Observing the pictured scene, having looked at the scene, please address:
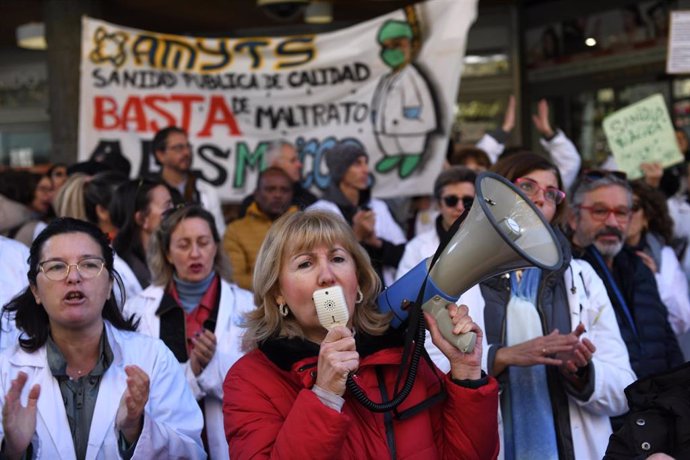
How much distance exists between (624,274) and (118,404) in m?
2.37

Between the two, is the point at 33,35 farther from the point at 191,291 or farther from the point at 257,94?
the point at 191,291

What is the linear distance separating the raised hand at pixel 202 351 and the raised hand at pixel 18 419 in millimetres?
1161

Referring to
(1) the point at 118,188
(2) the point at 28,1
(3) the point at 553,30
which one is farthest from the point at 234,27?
(1) the point at 118,188

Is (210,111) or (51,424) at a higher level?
(210,111)

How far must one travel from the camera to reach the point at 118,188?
5383mm

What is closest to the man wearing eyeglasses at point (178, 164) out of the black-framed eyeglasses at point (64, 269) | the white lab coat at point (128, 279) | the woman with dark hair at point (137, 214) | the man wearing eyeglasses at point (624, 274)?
the woman with dark hair at point (137, 214)

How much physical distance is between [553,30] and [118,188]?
21.2 feet

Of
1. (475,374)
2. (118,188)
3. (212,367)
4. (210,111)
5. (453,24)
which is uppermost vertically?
(453,24)

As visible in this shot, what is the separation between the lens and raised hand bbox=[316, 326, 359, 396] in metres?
2.56

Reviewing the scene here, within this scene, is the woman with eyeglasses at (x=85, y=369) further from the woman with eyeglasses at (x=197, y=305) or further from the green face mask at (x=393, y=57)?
the green face mask at (x=393, y=57)

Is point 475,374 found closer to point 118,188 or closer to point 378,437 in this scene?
point 378,437

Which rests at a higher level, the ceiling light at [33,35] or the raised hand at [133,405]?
the ceiling light at [33,35]

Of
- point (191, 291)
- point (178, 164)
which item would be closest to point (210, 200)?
point (178, 164)

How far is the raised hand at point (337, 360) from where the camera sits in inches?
101
